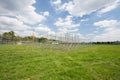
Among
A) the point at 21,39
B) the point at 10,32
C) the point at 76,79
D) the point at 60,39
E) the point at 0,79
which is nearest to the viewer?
the point at 0,79

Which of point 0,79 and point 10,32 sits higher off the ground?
point 10,32

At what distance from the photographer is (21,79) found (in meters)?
4.64

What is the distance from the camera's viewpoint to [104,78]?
5078 mm

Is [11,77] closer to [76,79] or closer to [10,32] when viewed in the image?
[76,79]

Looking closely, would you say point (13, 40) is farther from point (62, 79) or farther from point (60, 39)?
point (62, 79)

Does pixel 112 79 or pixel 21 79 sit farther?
pixel 112 79

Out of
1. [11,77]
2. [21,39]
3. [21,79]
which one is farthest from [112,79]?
[21,39]

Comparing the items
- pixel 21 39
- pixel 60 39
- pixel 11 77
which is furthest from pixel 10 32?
pixel 11 77

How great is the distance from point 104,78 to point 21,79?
343 cm

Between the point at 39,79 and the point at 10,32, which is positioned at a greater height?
the point at 10,32

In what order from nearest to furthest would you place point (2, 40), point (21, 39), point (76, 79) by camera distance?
point (76, 79) < point (2, 40) < point (21, 39)

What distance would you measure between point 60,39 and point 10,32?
116 feet

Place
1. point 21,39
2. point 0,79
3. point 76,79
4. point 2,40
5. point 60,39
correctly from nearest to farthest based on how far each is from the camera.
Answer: point 0,79 < point 76,79 < point 60,39 < point 2,40 < point 21,39

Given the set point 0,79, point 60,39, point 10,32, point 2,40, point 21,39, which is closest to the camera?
point 0,79
